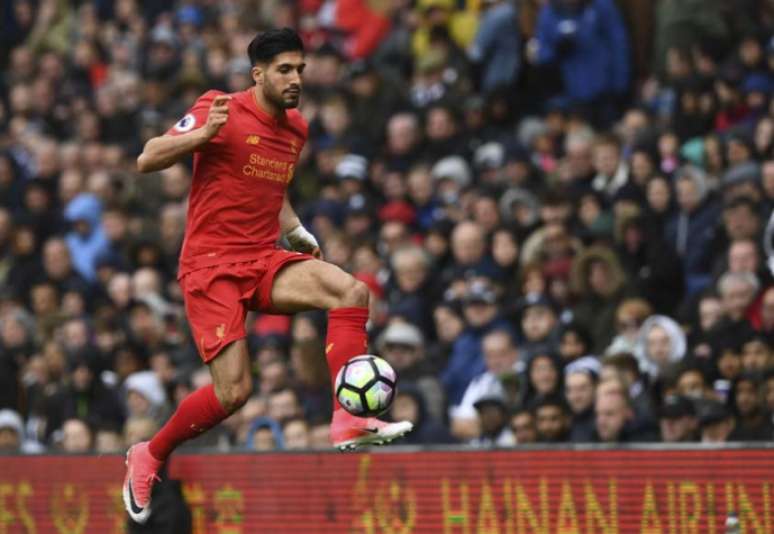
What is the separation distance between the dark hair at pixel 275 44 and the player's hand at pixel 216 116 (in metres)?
0.32

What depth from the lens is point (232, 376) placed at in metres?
10.3

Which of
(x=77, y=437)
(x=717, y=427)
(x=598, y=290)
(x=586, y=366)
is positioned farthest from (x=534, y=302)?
(x=77, y=437)

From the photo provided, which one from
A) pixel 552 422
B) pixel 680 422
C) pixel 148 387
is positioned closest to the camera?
pixel 680 422

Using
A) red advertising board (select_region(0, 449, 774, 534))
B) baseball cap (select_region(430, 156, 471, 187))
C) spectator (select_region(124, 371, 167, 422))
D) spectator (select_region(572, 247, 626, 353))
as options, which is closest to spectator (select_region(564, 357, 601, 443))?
spectator (select_region(572, 247, 626, 353))

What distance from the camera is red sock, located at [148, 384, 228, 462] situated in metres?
10.4

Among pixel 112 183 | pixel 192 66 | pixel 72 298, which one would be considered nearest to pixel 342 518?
pixel 72 298

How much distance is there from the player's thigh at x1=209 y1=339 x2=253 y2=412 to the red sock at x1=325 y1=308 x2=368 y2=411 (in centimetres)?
51

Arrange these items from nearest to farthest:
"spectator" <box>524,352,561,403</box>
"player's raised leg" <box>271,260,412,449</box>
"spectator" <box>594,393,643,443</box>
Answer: "player's raised leg" <box>271,260,412,449</box> → "spectator" <box>594,393,643,443</box> → "spectator" <box>524,352,561,403</box>

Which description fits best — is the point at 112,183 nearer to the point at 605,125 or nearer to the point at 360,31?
the point at 360,31

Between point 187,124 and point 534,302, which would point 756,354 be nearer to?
point 534,302

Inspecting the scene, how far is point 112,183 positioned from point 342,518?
26.9 feet

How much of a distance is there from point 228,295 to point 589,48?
7384mm

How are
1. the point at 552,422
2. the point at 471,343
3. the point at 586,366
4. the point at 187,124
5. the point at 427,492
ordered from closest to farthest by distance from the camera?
1. the point at 187,124
2. the point at 427,492
3. the point at 552,422
4. the point at 586,366
5. the point at 471,343

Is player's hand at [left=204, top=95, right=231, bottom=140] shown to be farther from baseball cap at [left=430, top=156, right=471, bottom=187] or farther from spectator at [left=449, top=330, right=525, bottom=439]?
baseball cap at [left=430, top=156, right=471, bottom=187]
